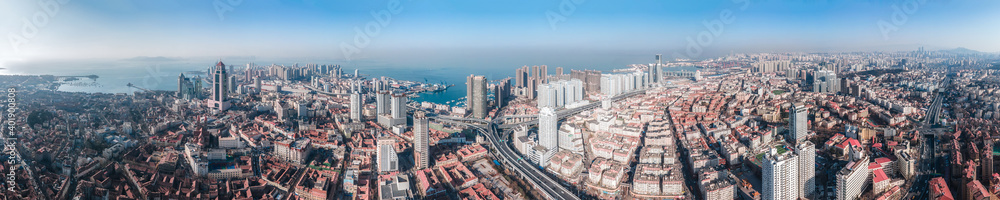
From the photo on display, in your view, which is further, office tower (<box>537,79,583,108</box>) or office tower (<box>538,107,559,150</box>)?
office tower (<box>537,79,583,108</box>)

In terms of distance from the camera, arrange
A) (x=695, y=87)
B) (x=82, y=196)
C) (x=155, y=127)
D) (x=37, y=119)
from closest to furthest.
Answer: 1. (x=82, y=196)
2. (x=37, y=119)
3. (x=155, y=127)
4. (x=695, y=87)

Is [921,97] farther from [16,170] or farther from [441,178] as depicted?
[16,170]

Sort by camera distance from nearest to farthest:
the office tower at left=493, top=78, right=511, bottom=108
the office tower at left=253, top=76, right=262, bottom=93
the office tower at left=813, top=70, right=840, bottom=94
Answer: the office tower at left=813, top=70, right=840, bottom=94 < the office tower at left=493, top=78, right=511, bottom=108 < the office tower at left=253, top=76, right=262, bottom=93

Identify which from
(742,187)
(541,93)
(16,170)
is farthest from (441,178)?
(541,93)

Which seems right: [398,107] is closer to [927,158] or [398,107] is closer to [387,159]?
[387,159]

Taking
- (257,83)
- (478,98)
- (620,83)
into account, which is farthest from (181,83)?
(620,83)

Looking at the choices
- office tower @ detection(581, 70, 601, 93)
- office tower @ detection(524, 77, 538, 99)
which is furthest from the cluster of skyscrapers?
office tower @ detection(524, 77, 538, 99)

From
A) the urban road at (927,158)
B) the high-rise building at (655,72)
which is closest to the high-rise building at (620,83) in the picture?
the high-rise building at (655,72)

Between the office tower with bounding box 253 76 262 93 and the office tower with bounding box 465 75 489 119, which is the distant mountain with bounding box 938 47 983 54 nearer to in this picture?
the office tower with bounding box 465 75 489 119
